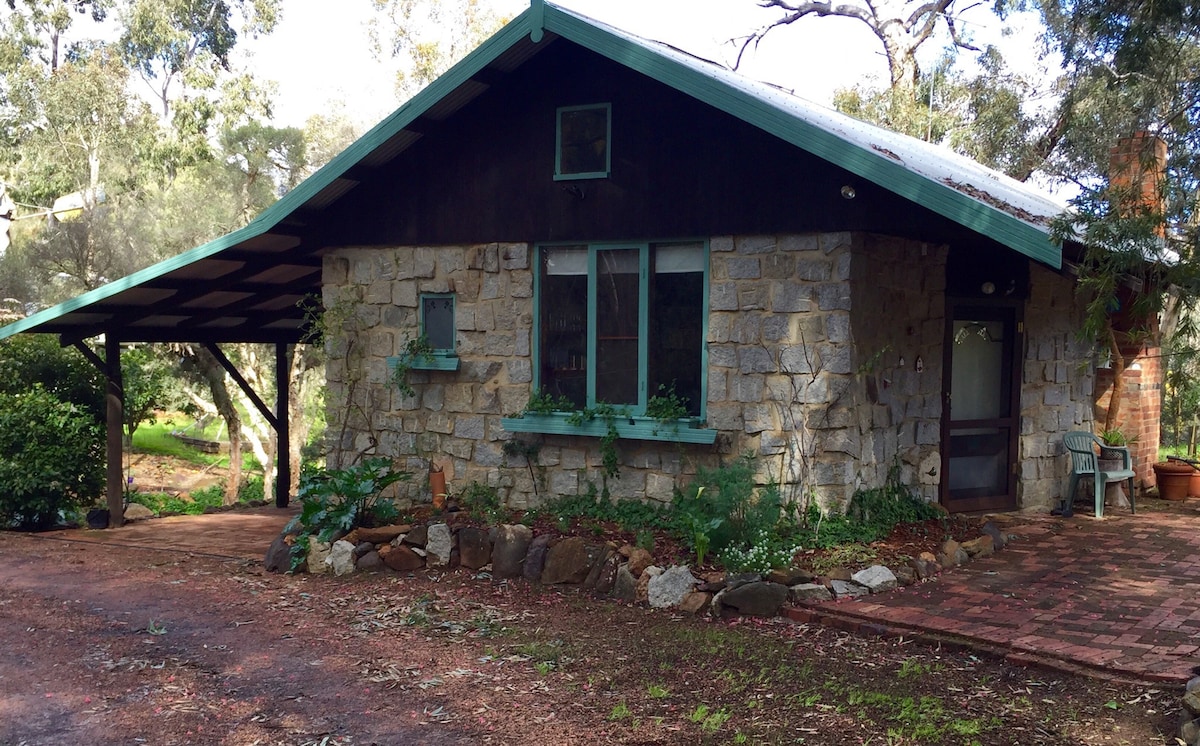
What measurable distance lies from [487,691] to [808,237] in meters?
4.06

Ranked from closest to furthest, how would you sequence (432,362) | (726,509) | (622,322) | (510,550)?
(726,509) → (510,550) → (622,322) → (432,362)

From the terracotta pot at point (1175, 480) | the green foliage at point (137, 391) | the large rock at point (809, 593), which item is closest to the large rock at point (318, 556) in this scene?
the large rock at point (809, 593)

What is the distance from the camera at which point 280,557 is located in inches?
326

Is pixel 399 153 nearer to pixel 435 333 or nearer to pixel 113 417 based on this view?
pixel 435 333

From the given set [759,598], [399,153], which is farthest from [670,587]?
[399,153]

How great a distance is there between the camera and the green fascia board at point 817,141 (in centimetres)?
607

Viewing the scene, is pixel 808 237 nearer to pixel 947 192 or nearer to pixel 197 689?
pixel 947 192

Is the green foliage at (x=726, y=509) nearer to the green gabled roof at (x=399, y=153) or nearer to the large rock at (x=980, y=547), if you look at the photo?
the large rock at (x=980, y=547)

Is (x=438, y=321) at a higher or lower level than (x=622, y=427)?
higher

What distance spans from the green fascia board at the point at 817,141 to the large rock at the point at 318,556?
449cm

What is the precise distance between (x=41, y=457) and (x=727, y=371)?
7576 mm

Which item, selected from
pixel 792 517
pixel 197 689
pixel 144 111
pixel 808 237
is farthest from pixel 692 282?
pixel 144 111

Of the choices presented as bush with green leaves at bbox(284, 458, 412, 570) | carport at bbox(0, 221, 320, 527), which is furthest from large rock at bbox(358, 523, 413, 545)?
carport at bbox(0, 221, 320, 527)

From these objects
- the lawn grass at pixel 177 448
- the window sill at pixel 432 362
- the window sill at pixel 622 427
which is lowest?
the lawn grass at pixel 177 448
